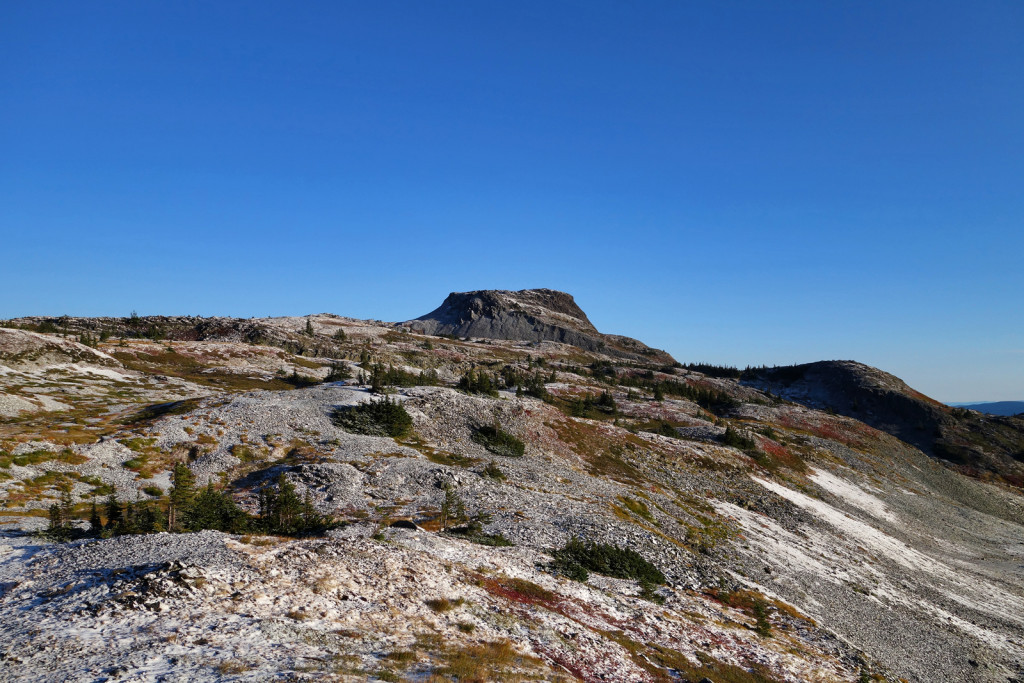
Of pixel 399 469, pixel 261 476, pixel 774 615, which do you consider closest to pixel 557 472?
pixel 399 469

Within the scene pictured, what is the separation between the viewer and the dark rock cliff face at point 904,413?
318ft

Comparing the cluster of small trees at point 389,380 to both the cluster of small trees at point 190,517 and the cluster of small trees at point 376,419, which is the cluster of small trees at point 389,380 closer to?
the cluster of small trees at point 376,419

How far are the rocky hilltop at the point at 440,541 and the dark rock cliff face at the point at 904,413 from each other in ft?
69.5

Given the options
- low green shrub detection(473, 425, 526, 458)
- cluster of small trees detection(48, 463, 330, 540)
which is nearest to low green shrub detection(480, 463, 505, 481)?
low green shrub detection(473, 425, 526, 458)

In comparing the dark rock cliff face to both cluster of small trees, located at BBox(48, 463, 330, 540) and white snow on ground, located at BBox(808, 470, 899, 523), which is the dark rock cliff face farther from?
cluster of small trees, located at BBox(48, 463, 330, 540)

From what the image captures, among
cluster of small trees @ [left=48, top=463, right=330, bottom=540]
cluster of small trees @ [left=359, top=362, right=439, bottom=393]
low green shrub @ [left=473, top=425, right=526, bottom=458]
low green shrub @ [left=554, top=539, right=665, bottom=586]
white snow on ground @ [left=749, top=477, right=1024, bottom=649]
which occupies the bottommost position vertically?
white snow on ground @ [left=749, top=477, right=1024, bottom=649]

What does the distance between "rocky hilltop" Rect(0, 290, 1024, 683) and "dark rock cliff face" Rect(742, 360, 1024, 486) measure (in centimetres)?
2117

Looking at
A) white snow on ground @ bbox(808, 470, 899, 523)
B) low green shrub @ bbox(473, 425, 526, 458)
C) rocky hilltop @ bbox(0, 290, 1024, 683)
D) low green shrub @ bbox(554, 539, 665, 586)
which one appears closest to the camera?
rocky hilltop @ bbox(0, 290, 1024, 683)

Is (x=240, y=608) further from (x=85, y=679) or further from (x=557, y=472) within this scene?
(x=557, y=472)

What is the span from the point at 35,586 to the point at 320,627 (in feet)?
31.0

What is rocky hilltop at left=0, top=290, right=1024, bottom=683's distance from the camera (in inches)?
594

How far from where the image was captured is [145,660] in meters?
12.5

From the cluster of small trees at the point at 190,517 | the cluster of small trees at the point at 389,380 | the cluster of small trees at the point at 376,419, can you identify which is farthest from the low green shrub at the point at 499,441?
the cluster of small trees at the point at 190,517

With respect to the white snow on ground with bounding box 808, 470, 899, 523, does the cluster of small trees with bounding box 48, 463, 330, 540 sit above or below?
above
